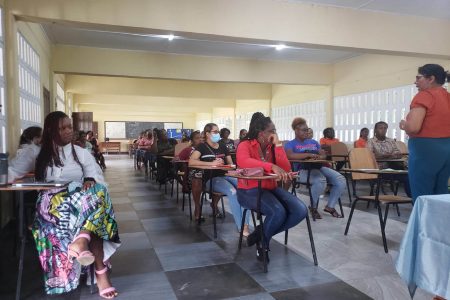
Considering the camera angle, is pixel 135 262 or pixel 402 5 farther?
pixel 402 5

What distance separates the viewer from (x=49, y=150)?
248cm

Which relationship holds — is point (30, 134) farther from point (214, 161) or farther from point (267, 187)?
point (267, 187)

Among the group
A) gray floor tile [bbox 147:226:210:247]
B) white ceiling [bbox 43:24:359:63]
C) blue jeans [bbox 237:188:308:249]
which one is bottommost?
gray floor tile [bbox 147:226:210:247]

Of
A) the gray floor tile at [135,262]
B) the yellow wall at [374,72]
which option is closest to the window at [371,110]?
the yellow wall at [374,72]

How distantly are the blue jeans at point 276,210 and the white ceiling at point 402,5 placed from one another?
371 centimetres

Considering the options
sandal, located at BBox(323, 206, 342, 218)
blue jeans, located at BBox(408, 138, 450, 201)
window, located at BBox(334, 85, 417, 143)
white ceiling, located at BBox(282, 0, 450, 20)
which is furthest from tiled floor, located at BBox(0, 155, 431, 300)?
window, located at BBox(334, 85, 417, 143)

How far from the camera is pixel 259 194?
2744 mm

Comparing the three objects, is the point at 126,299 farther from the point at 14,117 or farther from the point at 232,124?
the point at 232,124

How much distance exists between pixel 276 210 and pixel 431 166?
44.3 inches

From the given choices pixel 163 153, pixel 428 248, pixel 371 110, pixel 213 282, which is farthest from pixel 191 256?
pixel 371 110

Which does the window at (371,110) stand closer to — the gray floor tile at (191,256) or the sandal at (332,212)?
the sandal at (332,212)

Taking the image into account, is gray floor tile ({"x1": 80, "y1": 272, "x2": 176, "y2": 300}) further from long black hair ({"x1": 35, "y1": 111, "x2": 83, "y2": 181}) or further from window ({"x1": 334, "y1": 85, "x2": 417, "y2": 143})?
window ({"x1": 334, "y1": 85, "x2": 417, "y2": 143})

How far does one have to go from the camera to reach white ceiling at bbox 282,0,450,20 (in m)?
5.41

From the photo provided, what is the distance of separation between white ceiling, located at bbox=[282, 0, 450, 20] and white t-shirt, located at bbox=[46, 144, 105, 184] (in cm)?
424
